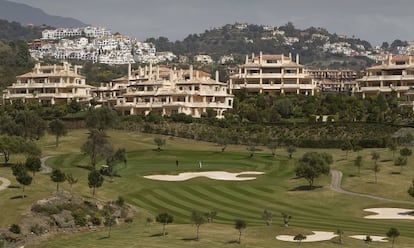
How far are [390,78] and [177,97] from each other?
43.5m

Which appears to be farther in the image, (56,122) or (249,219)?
(56,122)

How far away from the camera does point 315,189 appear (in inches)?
3531

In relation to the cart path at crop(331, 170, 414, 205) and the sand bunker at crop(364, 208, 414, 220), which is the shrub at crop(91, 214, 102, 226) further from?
the cart path at crop(331, 170, 414, 205)

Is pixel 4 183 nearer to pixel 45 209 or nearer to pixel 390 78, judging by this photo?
pixel 45 209

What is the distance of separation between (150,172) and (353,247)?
45.7m

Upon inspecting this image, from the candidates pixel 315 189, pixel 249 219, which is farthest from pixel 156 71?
pixel 249 219

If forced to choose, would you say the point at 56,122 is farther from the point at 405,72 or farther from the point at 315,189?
the point at 405,72

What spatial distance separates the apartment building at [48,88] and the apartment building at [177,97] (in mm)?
15052

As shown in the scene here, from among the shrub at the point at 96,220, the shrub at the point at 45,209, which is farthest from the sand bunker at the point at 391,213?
the shrub at the point at 45,209

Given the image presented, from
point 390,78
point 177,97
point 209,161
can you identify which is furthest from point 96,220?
point 390,78

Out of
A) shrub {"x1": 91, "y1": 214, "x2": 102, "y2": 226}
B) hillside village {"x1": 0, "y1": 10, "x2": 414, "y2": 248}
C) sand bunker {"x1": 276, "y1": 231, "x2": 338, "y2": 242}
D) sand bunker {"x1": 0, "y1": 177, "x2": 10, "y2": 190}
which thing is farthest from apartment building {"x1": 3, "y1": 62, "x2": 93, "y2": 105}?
sand bunker {"x1": 276, "y1": 231, "x2": 338, "y2": 242}

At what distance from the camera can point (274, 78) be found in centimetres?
16700

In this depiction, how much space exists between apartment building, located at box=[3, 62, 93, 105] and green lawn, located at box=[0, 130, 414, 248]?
144ft

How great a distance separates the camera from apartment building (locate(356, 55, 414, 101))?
158m
